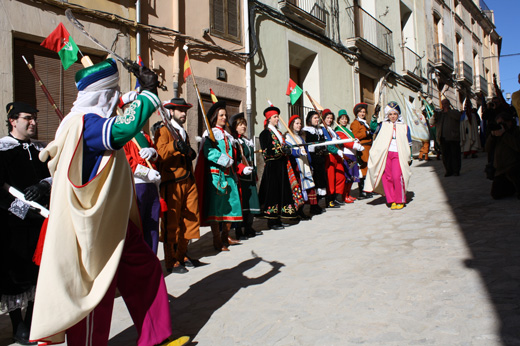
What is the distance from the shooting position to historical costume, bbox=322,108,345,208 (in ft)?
27.6

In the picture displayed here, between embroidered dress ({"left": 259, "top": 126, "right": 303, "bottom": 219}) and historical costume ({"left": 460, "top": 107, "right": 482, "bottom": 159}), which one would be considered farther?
historical costume ({"left": 460, "top": 107, "right": 482, "bottom": 159})

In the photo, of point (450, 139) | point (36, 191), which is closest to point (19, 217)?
point (36, 191)

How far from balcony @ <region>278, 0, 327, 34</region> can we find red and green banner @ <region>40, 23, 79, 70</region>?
7.74m

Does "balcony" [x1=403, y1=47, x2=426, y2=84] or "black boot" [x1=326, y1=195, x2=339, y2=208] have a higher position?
"balcony" [x1=403, y1=47, x2=426, y2=84]

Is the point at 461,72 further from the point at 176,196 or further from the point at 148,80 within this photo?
the point at 148,80

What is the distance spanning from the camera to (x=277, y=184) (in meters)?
6.99

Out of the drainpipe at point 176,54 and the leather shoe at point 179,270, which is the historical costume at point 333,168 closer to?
the drainpipe at point 176,54

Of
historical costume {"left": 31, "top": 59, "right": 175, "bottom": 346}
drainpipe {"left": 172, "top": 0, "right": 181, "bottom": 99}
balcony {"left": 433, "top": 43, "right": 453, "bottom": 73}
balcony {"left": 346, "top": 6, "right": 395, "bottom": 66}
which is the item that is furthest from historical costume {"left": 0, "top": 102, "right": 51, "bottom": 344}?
balcony {"left": 433, "top": 43, "right": 453, "bottom": 73}


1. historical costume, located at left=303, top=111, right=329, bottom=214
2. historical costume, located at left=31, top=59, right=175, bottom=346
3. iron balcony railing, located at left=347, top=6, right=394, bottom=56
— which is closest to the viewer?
historical costume, located at left=31, top=59, right=175, bottom=346

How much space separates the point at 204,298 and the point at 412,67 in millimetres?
19168

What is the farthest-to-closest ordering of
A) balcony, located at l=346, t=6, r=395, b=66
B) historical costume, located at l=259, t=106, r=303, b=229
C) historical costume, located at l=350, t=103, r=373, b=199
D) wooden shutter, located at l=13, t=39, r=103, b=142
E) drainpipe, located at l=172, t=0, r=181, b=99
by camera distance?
balcony, located at l=346, t=6, r=395, b=66, historical costume, located at l=350, t=103, r=373, b=199, drainpipe, located at l=172, t=0, r=181, b=99, historical costume, located at l=259, t=106, r=303, b=229, wooden shutter, located at l=13, t=39, r=103, b=142

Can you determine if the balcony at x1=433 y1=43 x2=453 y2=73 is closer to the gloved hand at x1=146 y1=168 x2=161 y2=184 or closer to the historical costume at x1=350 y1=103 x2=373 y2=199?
the historical costume at x1=350 y1=103 x2=373 y2=199

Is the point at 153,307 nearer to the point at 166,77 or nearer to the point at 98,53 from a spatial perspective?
the point at 98,53

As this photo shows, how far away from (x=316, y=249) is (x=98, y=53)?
498cm
